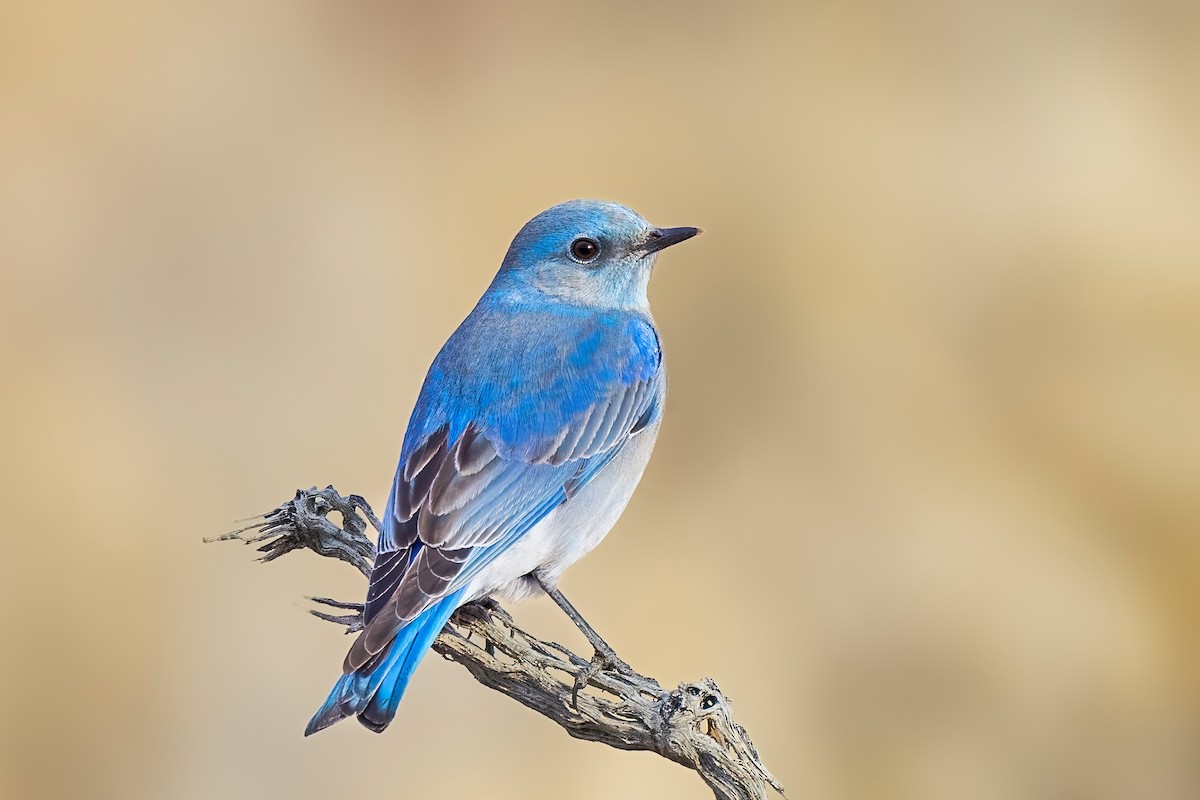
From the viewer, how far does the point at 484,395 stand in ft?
11.6

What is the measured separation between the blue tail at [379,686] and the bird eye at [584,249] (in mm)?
1587

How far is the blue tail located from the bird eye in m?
1.59

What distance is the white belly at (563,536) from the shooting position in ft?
10.8

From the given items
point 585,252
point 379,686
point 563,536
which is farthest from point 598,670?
point 585,252

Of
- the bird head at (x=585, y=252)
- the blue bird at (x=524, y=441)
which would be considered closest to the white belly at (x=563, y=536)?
the blue bird at (x=524, y=441)

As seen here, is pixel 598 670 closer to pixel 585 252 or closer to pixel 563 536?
pixel 563 536

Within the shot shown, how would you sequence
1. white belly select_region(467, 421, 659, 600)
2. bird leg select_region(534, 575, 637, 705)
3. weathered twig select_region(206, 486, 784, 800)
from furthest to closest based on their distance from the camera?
white belly select_region(467, 421, 659, 600) < bird leg select_region(534, 575, 637, 705) < weathered twig select_region(206, 486, 784, 800)

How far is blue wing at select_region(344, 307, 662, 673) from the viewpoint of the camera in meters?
3.10

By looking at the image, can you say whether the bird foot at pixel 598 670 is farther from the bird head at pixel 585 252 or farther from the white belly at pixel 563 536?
the bird head at pixel 585 252

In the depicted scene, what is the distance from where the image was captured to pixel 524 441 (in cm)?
347

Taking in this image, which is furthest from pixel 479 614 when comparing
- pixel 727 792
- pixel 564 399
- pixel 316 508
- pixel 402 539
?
pixel 727 792

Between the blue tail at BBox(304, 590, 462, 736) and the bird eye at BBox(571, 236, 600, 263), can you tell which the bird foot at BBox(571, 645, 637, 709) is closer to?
the blue tail at BBox(304, 590, 462, 736)

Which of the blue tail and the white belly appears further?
the white belly

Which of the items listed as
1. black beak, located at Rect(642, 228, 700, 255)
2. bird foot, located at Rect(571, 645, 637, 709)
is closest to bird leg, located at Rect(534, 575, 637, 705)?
bird foot, located at Rect(571, 645, 637, 709)
